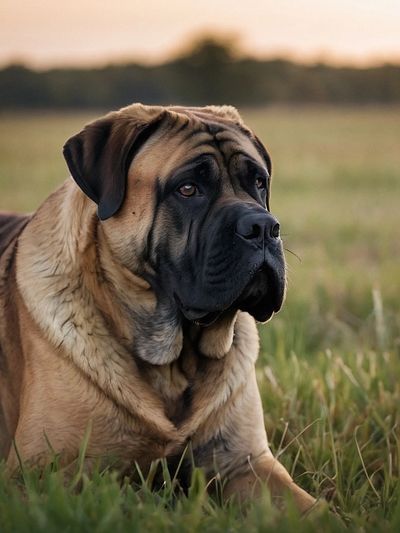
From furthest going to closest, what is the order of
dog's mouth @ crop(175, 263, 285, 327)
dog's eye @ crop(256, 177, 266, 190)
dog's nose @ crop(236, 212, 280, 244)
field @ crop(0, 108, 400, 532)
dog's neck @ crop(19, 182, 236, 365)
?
dog's eye @ crop(256, 177, 266, 190)
dog's neck @ crop(19, 182, 236, 365)
dog's mouth @ crop(175, 263, 285, 327)
dog's nose @ crop(236, 212, 280, 244)
field @ crop(0, 108, 400, 532)

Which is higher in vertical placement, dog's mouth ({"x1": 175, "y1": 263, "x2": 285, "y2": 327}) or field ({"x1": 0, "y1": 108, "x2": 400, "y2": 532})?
dog's mouth ({"x1": 175, "y1": 263, "x2": 285, "y2": 327})

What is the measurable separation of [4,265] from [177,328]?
843 millimetres

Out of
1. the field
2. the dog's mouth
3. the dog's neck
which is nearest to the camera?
the field

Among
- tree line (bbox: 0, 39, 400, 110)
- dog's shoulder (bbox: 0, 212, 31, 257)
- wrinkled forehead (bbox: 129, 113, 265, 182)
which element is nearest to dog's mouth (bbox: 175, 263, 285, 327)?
wrinkled forehead (bbox: 129, 113, 265, 182)

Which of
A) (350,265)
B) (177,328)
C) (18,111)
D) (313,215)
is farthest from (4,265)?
(18,111)

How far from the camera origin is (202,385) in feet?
10.7

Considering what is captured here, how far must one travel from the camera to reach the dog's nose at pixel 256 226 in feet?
9.66

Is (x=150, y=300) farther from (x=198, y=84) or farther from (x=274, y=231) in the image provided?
(x=198, y=84)

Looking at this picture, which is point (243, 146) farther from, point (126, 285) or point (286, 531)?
point (286, 531)

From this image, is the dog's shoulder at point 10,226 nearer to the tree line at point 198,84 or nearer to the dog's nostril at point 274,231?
the dog's nostril at point 274,231

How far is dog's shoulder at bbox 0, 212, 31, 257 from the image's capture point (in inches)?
149

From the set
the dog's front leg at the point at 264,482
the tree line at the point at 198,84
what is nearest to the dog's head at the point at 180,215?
the dog's front leg at the point at 264,482

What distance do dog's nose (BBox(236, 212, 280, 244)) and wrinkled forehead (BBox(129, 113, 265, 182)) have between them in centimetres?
36

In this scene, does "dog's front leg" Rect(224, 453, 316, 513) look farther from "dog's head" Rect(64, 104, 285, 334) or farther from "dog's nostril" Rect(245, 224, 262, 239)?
"dog's nostril" Rect(245, 224, 262, 239)
